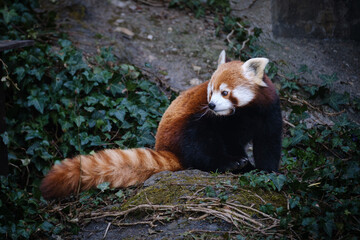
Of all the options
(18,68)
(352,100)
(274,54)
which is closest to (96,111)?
(18,68)

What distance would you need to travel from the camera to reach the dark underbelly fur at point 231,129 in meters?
3.05

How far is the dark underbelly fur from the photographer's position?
3.05 metres

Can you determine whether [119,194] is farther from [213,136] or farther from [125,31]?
[125,31]

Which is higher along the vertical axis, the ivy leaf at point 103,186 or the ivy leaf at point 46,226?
the ivy leaf at point 103,186

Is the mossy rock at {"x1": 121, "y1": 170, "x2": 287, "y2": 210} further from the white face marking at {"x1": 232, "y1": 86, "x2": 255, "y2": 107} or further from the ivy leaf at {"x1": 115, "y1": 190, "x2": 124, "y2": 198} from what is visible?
the white face marking at {"x1": 232, "y1": 86, "x2": 255, "y2": 107}

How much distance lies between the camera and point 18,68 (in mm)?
4152

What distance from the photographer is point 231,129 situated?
10.3ft

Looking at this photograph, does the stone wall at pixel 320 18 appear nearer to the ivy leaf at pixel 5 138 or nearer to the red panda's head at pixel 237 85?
the red panda's head at pixel 237 85

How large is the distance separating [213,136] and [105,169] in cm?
92

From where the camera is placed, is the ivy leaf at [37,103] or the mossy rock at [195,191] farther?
the ivy leaf at [37,103]

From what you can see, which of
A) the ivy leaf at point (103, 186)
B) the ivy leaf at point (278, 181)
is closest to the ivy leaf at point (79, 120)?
the ivy leaf at point (103, 186)

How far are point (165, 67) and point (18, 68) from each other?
184 centimetres

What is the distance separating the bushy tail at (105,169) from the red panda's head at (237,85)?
2.06ft

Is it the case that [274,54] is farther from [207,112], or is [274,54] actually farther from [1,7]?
[1,7]
